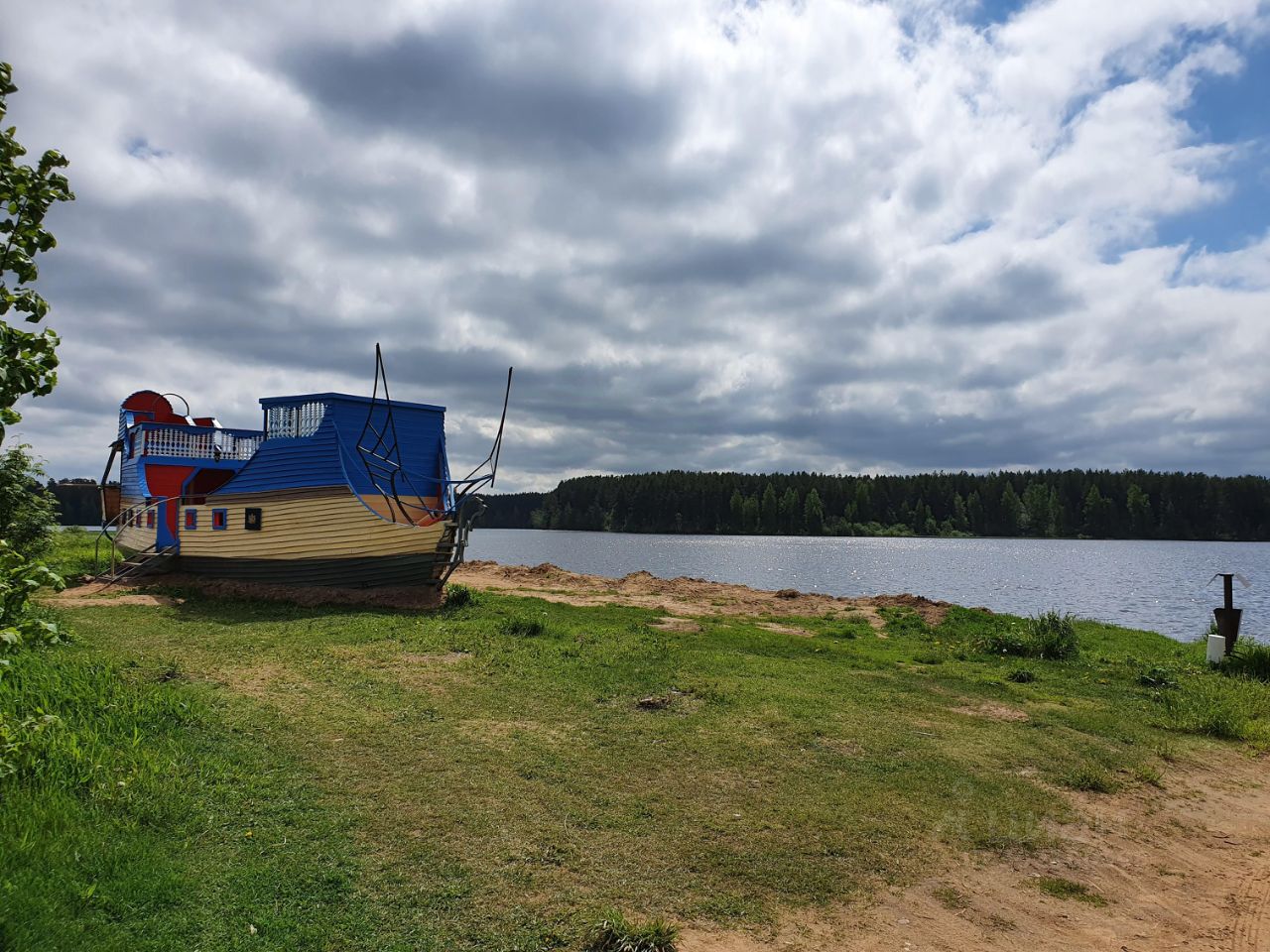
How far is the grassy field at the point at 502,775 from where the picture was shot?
199 inches

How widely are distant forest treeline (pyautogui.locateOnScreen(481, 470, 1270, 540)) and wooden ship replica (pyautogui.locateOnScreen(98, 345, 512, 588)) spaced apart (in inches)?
4002

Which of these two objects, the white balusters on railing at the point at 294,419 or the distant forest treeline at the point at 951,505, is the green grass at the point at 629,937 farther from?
the distant forest treeline at the point at 951,505

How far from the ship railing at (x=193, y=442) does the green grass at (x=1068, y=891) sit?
22.4 m

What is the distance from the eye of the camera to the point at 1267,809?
26.4 feet

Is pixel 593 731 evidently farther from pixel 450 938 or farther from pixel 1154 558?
pixel 1154 558

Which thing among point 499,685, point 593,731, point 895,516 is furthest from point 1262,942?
point 895,516

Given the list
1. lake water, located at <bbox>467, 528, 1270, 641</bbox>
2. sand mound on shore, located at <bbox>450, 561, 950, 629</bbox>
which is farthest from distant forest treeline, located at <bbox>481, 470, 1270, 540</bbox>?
sand mound on shore, located at <bbox>450, 561, 950, 629</bbox>

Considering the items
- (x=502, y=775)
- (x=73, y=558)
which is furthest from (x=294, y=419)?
(x=502, y=775)

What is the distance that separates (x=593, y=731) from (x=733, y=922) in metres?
4.33

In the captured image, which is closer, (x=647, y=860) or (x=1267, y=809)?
(x=647, y=860)

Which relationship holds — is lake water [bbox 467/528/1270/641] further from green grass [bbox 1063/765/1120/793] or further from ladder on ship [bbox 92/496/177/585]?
ladder on ship [bbox 92/496/177/585]

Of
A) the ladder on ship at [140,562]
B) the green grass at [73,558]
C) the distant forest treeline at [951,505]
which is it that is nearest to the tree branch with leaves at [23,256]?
the green grass at [73,558]

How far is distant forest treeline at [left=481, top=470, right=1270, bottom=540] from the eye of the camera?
112 meters

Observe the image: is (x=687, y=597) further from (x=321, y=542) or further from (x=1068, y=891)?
(x=1068, y=891)
